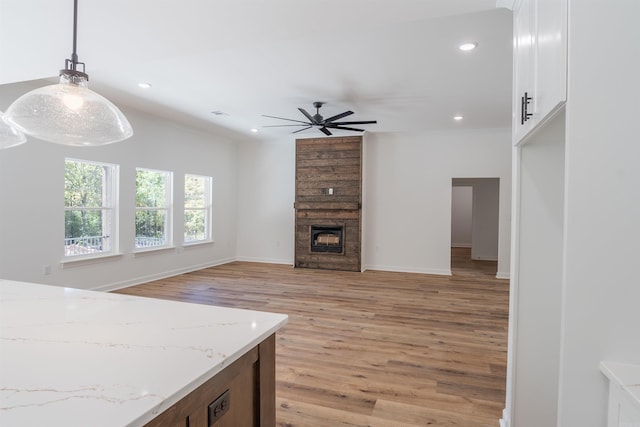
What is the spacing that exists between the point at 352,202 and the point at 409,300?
2.63 metres

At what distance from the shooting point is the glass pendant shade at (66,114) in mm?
1381

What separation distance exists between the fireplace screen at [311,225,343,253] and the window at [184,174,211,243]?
2325mm

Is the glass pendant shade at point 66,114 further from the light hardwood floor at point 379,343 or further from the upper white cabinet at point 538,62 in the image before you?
the light hardwood floor at point 379,343

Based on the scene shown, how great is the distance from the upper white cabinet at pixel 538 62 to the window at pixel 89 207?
210 inches

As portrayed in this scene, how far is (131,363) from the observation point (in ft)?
3.10

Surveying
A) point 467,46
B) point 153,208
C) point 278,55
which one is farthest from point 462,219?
point 278,55

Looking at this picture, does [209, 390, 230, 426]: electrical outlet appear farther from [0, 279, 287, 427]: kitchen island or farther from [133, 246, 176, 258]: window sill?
[133, 246, 176, 258]: window sill

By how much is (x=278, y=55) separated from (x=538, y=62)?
103 inches

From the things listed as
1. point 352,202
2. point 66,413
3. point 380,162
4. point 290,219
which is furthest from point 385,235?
point 66,413

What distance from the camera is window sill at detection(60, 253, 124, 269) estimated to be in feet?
15.0

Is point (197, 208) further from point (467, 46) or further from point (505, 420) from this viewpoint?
point (505, 420)

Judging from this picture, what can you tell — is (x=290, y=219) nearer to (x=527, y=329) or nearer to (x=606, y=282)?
(x=527, y=329)

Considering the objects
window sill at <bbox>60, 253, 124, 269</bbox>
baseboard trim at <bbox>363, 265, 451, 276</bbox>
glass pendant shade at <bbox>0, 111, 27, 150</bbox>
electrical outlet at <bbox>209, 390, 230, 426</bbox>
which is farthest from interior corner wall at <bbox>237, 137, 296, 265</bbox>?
electrical outlet at <bbox>209, 390, 230, 426</bbox>

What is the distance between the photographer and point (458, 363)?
286 cm
